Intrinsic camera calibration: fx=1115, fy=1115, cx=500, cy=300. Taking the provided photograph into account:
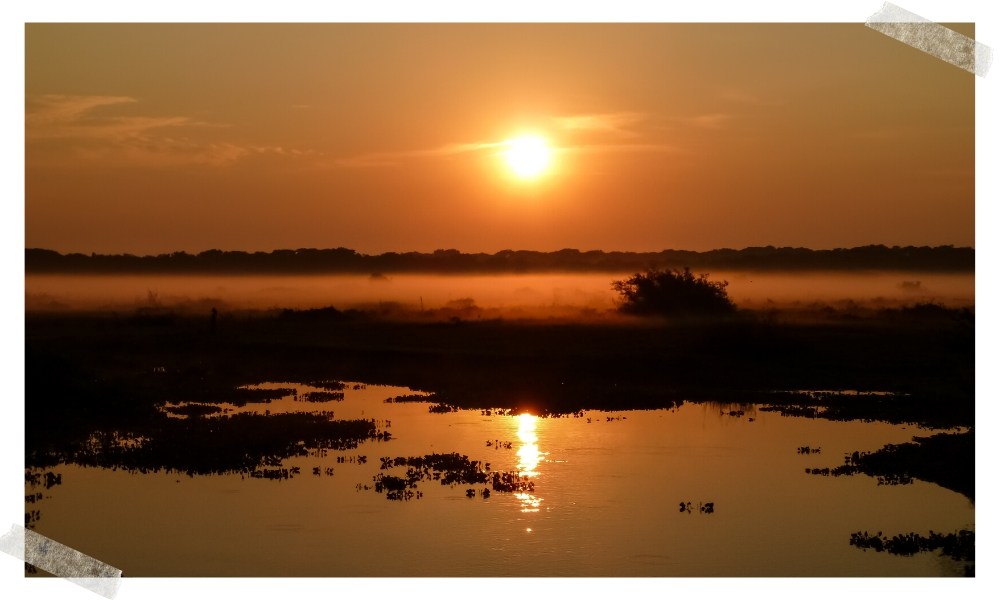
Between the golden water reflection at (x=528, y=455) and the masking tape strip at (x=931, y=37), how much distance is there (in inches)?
401

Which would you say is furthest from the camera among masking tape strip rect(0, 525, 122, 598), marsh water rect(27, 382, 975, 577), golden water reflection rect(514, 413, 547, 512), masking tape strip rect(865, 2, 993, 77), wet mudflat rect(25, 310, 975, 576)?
golden water reflection rect(514, 413, 547, 512)

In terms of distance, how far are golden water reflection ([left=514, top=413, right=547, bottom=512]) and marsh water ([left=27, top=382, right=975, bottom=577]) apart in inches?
2.5

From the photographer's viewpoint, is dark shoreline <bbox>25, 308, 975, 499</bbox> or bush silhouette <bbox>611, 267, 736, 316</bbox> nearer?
dark shoreline <bbox>25, 308, 975, 499</bbox>

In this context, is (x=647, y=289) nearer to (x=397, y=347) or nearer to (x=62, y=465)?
(x=397, y=347)

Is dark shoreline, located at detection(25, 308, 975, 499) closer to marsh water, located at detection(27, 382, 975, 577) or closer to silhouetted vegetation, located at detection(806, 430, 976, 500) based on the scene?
silhouetted vegetation, located at detection(806, 430, 976, 500)

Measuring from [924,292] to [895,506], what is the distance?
1140 inches

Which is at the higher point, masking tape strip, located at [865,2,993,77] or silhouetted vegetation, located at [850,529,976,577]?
masking tape strip, located at [865,2,993,77]

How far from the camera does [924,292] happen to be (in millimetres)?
47250

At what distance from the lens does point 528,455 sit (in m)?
24.4

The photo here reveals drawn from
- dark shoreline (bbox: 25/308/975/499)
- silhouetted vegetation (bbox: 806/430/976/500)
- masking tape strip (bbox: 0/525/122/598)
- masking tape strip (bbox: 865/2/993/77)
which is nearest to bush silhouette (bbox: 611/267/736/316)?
dark shoreline (bbox: 25/308/975/499)

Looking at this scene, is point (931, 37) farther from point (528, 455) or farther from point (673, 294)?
point (673, 294)

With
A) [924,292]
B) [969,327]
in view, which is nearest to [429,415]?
[969,327]

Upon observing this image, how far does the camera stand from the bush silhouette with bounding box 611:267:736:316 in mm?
55281

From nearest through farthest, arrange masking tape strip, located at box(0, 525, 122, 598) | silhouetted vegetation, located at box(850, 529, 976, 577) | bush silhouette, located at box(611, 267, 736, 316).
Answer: masking tape strip, located at box(0, 525, 122, 598) < silhouetted vegetation, located at box(850, 529, 976, 577) < bush silhouette, located at box(611, 267, 736, 316)
